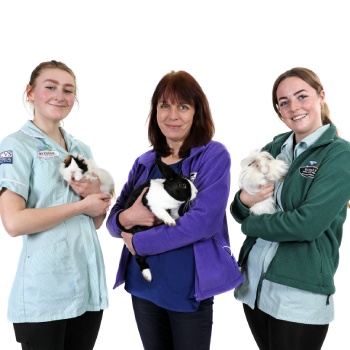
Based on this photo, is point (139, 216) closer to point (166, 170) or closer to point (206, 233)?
point (166, 170)

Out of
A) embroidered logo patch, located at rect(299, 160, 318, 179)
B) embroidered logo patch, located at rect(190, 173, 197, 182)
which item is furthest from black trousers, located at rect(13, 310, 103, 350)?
embroidered logo patch, located at rect(299, 160, 318, 179)

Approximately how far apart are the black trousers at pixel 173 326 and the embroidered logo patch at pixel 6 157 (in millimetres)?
1087

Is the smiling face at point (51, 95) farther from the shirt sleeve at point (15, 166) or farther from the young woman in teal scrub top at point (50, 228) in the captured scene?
the shirt sleeve at point (15, 166)

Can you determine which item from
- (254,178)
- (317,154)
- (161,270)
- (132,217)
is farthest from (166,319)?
(317,154)

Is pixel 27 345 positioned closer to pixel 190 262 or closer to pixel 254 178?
pixel 190 262

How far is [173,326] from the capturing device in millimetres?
2463

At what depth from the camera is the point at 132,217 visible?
251 cm

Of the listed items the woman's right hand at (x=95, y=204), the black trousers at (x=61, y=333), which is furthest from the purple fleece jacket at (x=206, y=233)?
the black trousers at (x=61, y=333)

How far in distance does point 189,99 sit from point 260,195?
2.30ft

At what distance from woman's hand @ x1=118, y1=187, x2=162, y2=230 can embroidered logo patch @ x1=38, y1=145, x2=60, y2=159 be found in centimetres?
53

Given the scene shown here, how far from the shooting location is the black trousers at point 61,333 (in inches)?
91.5

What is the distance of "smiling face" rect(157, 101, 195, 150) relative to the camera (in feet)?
8.48

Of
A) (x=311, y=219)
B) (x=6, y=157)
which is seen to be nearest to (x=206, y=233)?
(x=311, y=219)

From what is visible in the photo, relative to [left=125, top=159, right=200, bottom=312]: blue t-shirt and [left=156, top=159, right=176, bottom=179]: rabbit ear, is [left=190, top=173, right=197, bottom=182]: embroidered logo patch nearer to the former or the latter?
[left=156, top=159, right=176, bottom=179]: rabbit ear
